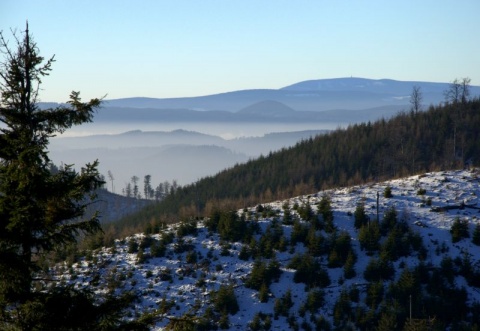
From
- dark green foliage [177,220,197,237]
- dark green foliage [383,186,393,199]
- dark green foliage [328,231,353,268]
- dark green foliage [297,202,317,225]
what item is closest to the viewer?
dark green foliage [328,231,353,268]

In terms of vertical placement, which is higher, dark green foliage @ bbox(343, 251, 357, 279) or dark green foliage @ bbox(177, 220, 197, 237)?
dark green foliage @ bbox(177, 220, 197, 237)

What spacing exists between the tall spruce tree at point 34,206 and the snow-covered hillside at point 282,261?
61.0 ft

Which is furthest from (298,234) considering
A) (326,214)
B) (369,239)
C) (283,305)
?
(283,305)

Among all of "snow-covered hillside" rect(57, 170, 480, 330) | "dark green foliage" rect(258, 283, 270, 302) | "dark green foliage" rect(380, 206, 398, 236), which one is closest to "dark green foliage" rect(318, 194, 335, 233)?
"snow-covered hillside" rect(57, 170, 480, 330)

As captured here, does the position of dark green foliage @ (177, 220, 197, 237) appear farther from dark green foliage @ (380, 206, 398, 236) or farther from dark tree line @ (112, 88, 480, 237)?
dark tree line @ (112, 88, 480, 237)

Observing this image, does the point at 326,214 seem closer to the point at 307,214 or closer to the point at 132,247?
the point at 307,214

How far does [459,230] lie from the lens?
103 feet

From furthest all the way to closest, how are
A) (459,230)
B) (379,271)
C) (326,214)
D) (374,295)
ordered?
(326,214) < (459,230) < (379,271) < (374,295)

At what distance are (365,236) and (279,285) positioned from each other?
7.11 m

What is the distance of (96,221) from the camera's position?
8.81 metres

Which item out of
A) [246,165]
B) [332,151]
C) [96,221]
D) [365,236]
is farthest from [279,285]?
[246,165]

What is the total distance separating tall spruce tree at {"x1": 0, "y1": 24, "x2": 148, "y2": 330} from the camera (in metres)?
7.75

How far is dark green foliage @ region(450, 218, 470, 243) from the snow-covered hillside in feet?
1.03

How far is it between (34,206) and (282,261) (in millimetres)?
25138
